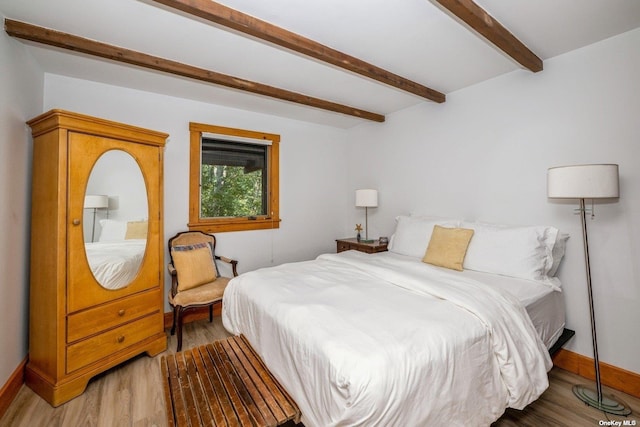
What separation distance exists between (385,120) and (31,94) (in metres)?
3.69

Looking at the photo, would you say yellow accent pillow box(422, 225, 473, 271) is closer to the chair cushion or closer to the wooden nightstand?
the wooden nightstand

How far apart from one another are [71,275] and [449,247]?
9.78 ft

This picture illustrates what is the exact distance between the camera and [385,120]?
3.96 meters

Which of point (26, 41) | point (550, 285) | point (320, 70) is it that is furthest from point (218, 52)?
point (550, 285)

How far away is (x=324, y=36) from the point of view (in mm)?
2029

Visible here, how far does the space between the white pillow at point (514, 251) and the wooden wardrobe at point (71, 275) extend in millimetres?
2937

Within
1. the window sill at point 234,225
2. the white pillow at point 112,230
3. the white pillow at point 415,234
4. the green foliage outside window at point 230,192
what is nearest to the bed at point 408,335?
the white pillow at point 415,234

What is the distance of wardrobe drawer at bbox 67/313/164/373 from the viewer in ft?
6.52

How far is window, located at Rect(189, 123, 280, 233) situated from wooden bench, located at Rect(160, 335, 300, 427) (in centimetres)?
182

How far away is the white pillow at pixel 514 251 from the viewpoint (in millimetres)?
2188

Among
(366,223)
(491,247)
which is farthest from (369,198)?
(491,247)

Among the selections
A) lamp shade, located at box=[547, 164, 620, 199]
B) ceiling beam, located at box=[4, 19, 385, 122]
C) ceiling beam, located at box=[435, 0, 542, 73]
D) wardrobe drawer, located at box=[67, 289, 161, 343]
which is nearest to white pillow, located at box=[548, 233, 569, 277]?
lamp shade, located at box=[547, 164, 620, 199]

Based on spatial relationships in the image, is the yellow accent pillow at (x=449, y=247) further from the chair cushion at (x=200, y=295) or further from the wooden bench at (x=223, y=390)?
the chair cushion at (x=200, y=295)

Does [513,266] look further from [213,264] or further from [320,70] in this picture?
[213,264]
